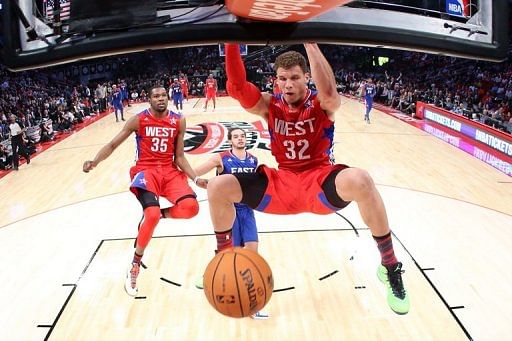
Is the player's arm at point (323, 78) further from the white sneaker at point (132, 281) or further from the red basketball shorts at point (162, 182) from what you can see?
the white sneaker at point (132, 281)

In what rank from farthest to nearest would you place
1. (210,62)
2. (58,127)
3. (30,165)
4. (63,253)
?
(210,62) < (58,127) < (30,165) < (63,253)

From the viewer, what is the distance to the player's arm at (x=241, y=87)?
8.38 feet

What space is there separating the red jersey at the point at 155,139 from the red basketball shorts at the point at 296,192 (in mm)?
2395

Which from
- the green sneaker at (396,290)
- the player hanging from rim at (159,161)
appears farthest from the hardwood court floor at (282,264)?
the green sneaker at (396,290)

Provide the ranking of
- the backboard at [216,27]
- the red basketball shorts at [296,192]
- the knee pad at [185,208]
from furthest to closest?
the knee pad at [185,208]
the red basketball shorts at [296,192]
the backboard at [216,27]

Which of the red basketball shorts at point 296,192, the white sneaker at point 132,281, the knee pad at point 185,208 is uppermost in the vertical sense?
the red basketball shorts at point 296,192

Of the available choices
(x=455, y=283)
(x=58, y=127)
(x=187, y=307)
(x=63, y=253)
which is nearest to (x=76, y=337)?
(x=187, y=307)

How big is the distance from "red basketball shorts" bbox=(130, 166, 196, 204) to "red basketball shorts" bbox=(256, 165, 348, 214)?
6.85 ft

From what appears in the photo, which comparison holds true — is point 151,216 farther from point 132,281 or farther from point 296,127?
point 296,127

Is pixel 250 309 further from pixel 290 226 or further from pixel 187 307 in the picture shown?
pixel 290 226

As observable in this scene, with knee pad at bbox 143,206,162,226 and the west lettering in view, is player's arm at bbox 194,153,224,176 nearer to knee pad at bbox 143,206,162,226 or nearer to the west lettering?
knee pad at bbox 143,206,162,226

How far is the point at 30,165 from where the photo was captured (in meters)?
11.6

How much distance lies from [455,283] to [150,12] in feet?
16.4

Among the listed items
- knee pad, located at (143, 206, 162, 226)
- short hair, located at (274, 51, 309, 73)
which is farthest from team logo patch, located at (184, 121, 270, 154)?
short hair, located at (274, 51, 309, 73)
